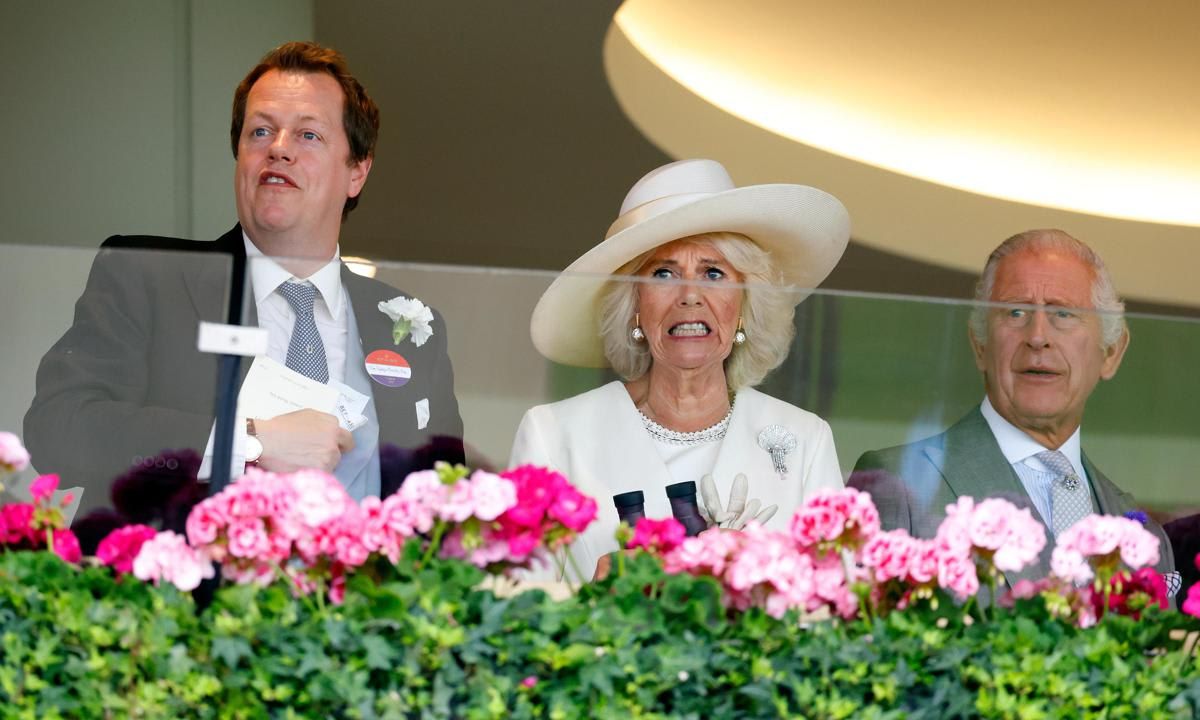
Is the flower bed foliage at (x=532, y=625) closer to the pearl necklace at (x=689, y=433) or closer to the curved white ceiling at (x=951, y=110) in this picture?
the pearl necklace at (x=689, y=433)

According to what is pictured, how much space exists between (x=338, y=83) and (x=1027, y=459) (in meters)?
1.63

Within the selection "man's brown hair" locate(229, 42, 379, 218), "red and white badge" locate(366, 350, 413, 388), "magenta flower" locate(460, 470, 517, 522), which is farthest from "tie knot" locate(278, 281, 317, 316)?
"man's brown hair" locate(229, 42, 379, 218)

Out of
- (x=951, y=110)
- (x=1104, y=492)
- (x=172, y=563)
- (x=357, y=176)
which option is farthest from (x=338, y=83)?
(x=951, y=110)

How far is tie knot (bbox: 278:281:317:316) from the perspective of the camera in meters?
2.08

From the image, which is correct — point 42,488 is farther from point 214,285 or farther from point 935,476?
point 935,476

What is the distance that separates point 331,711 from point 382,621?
13 cm

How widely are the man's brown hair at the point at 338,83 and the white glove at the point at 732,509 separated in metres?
1.25

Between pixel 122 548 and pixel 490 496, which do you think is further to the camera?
pixel 122 548

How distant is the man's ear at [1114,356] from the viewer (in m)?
2.34

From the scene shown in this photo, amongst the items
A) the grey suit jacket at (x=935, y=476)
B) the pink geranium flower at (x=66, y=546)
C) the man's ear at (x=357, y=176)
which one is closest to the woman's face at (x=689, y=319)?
the grey suit jacket at (x=935, y=476)

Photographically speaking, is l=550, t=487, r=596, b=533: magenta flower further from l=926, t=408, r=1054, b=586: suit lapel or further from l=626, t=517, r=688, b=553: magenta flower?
l=926, t=408, r=1054, b=586: suit lapel

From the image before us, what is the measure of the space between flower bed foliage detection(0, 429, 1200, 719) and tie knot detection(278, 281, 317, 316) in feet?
0.93

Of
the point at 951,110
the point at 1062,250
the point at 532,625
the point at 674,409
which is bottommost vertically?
the point at 532,625

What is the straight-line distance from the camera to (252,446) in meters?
2.07
